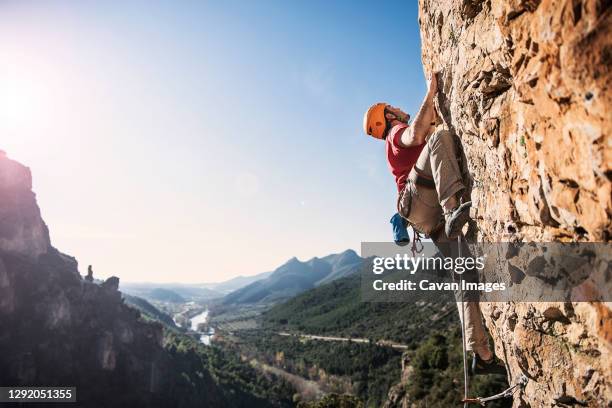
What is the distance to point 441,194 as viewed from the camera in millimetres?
4270

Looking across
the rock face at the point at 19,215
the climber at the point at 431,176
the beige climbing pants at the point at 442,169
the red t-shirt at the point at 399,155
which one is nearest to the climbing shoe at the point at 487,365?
the climber at the point at 431,176

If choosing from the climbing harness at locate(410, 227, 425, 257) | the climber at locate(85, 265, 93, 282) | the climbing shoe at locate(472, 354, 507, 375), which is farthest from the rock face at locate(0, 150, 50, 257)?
the climbing shoe at locate(472, 354, 507, 375)

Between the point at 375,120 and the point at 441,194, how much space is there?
1.44 m

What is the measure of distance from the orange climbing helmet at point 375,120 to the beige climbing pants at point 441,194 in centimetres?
84

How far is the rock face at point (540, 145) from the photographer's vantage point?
223 cm

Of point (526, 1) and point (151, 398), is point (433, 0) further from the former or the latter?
point (151, 398)

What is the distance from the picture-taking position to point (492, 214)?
12.5ft

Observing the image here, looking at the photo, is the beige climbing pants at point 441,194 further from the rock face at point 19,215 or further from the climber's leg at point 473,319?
the rock face at point 19,215

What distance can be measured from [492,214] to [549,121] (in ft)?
4.49

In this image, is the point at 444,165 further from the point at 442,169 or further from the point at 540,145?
the point at 540,145

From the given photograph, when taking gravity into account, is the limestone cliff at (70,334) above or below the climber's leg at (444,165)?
below

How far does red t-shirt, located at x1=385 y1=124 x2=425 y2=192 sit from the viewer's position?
472 centimetres

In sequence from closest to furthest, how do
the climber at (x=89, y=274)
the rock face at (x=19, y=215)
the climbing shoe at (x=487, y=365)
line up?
the climbing shoe at (x=487, y=365) < the rock face at (x=19, y=215) < the climber at (x=89, y=274)

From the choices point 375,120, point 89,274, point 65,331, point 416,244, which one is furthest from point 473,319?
point 89,274
